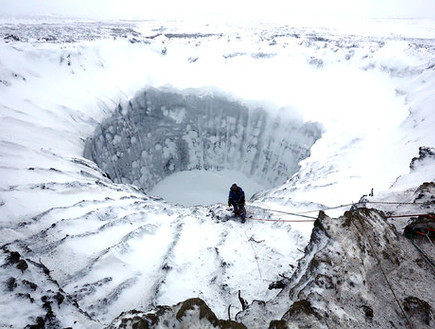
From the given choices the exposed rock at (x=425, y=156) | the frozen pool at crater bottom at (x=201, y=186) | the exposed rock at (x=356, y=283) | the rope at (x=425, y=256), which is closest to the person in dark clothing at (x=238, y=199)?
the exposed rock at (x=356, y=283)

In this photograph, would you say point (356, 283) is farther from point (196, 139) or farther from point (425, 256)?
point (196, 139)

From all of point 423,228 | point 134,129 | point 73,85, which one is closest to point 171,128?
point 134,129

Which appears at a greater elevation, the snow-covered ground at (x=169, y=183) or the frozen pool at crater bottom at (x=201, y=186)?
the snow-covered ground at (x=169, y=183)

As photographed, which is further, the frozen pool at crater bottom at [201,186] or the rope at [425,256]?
the frozen pool at crater bottom at [201,186]

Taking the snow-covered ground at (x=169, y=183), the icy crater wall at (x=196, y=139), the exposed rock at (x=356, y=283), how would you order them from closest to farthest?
the exposed rock at (x=356, y=283) → the snow-covered ground at (x=169, y=183) → the icy crater wall at (x=196, y=139)

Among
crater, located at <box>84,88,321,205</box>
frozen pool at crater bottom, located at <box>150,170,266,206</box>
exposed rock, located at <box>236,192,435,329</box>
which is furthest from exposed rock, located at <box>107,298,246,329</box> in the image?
frozen pool at crater bottom, located at <box>150,170,266,206</box>

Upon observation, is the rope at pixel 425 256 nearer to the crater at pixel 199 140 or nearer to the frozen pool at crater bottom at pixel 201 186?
the crater at pixel 199 140

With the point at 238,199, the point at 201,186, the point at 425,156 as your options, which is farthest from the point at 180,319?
the point at 201,186

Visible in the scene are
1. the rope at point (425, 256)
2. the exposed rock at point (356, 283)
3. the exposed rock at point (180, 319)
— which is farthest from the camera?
the rope at point (425, 256)
